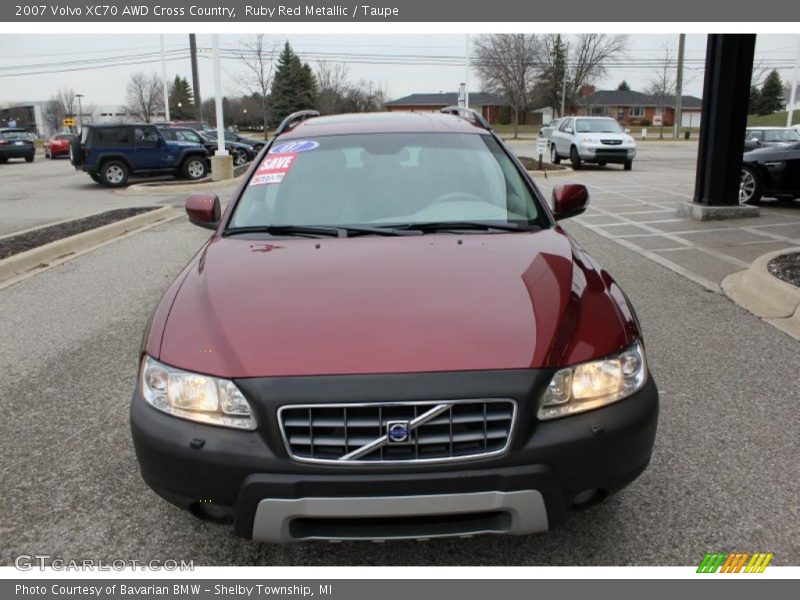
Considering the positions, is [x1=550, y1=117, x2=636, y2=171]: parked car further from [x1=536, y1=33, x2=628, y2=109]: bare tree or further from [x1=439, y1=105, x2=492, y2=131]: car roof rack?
[x1=536, y1=33, x2=628, y2=109]: bare tree

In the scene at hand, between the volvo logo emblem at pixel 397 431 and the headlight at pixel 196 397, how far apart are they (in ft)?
1.46

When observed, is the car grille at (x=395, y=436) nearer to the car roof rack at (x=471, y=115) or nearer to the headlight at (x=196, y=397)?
the headlight at (x=196, y=397)

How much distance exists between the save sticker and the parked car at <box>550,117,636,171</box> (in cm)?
1930

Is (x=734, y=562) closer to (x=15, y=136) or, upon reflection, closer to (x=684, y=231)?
(x=684, y=231)

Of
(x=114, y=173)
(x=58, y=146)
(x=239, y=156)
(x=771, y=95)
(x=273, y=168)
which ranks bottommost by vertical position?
(x=114, y=173)

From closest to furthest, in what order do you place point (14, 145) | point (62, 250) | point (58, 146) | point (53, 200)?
1. point (62, 250)
2. point (53, 200)
3. point (14, 145)
4. point (58, 146)

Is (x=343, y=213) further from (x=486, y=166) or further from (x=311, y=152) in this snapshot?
(x=486, y=166)

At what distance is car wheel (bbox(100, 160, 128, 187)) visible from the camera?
19.4 metres

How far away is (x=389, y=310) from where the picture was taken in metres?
2.45

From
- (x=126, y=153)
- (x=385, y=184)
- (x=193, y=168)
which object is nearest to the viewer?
(x=385, y=184)

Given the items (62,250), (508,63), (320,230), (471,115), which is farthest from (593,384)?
(508,63)

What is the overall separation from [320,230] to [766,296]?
4.44 metres

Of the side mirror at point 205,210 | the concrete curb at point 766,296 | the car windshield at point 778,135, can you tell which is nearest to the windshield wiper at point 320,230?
the side mirror at point 205,210

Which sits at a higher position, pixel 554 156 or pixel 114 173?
pixel 554 156
